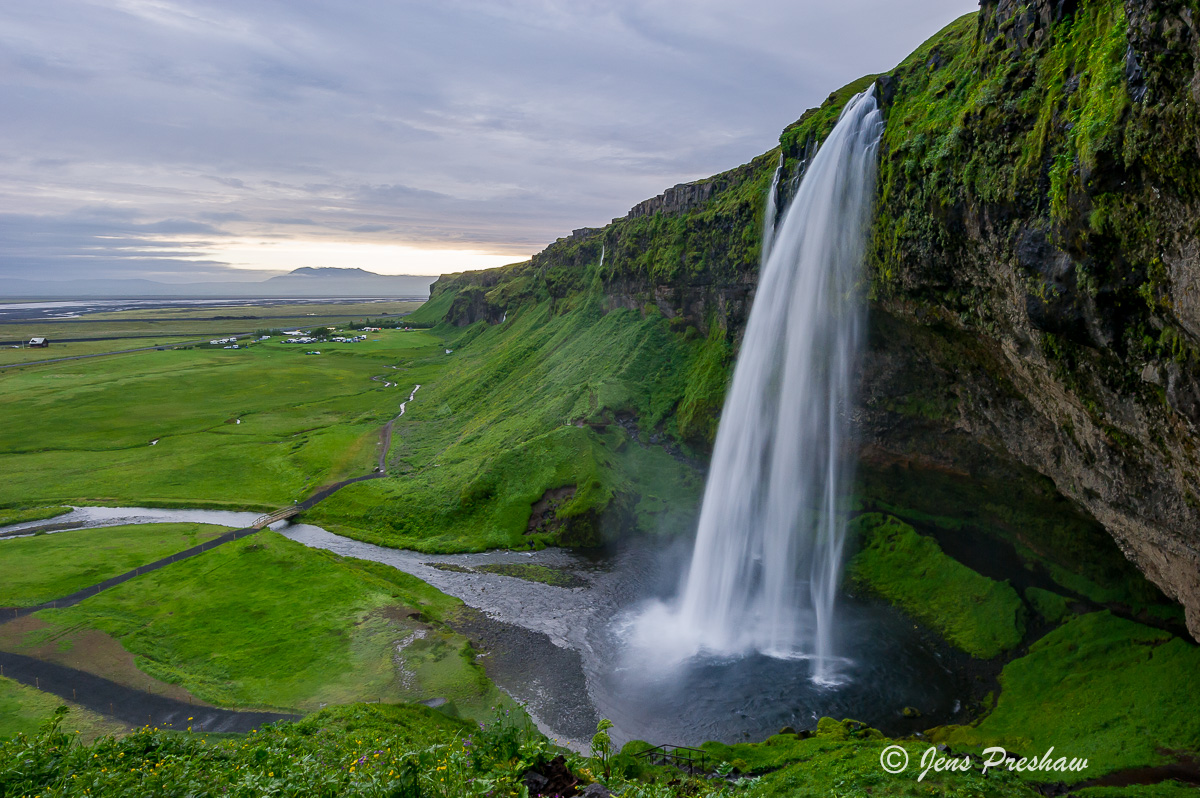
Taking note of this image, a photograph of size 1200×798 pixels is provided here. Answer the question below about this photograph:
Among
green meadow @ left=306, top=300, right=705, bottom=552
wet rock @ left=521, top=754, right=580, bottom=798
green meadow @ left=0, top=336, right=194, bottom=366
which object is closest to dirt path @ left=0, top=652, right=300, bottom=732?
wet rock @ left=521, top=754, right=580, bottom=798

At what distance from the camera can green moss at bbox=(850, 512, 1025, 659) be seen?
30.9m

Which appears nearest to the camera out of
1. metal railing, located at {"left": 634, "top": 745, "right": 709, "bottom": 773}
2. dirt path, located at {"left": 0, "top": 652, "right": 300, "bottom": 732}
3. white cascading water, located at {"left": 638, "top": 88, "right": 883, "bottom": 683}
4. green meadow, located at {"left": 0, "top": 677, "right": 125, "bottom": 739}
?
metal railing, located at {"left": 634, "top": 745, "right": 709, "bottom": 773}

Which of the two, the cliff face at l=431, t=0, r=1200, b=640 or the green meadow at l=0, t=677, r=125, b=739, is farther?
the green meadow at l=0, t=677, r=125, b=739

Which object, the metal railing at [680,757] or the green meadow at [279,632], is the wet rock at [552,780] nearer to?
the metal railing at [680,757]

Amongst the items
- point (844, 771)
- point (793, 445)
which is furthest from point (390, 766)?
point (793, 445)

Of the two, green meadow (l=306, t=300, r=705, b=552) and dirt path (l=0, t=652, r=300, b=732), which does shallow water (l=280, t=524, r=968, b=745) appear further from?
dirt path (l=0, t=652, r=300, b=732)

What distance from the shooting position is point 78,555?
42406mm

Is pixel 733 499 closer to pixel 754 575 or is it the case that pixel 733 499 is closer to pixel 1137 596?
pixel 754 575

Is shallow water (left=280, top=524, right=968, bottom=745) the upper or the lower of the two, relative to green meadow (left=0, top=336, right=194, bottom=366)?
lower

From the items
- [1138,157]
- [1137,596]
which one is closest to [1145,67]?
[1138,157]

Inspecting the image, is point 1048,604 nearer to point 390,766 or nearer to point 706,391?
point 706,391

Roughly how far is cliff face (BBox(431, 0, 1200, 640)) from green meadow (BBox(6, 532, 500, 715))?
91.3ft

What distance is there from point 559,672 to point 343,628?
13176mm

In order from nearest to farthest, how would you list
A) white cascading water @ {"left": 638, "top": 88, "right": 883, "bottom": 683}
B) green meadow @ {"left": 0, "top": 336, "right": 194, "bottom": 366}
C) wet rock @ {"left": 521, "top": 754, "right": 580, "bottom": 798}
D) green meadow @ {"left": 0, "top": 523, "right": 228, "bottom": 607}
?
wet rock @ {"left": 521, "top": 754, "right": 580, "bottom": 798} < white cascading water @ {"left": 638, "top": 88, "right": 883, "bottom": 683} < green meadow @ {"left": 0, "top": 523, "right": 228, "bottom": 607} < green meadow @ {"left": 0, "top": 336, "right": 194, "bottom": 366}
